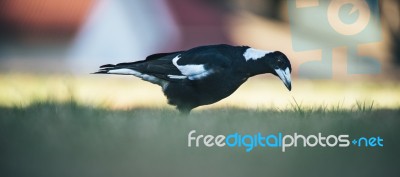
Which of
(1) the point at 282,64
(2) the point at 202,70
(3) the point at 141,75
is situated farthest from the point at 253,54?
(3) the point at 141,75

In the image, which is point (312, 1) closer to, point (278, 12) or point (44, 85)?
point (278, 12)

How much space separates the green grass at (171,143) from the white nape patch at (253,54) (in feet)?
0.80

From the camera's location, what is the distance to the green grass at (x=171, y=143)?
2.46m

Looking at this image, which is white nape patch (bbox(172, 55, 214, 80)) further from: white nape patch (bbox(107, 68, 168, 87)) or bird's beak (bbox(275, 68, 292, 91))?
bird's beak (bbox(275, 68, 292, 91))

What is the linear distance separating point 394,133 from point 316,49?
518mm

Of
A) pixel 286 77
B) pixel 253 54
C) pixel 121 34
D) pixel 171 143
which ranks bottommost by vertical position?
A: pixel 171 143

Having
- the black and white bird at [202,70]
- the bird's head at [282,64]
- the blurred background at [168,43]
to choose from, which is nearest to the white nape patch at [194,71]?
Result: the black and white bird at [202,70]

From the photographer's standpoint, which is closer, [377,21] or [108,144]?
[108,144]

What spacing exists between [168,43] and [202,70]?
202mm

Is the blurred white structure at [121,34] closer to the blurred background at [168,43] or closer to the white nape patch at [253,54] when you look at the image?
the blurred background at [168,43]

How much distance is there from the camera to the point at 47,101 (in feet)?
8.38

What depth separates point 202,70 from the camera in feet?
8.45

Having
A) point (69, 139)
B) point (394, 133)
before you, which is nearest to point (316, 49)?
point (394, 133)

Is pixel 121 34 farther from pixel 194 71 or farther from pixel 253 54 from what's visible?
pixel 253 54
